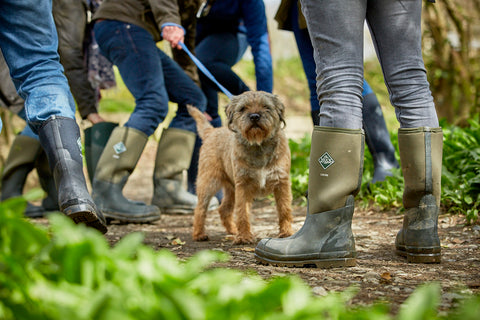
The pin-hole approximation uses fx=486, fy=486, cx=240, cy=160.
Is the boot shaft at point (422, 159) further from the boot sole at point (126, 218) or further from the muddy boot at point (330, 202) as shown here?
the boot sole at point (126, 218)

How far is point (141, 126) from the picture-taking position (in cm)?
423

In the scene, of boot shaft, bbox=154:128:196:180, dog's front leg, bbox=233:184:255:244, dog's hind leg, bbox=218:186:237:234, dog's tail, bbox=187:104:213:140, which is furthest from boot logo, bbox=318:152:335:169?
boot shaft, bbox=154:128:196:180

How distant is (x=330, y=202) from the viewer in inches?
95.0

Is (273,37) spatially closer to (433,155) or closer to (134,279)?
(433,155)

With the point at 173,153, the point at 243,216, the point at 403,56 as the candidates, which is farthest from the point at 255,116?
the point at 173,153

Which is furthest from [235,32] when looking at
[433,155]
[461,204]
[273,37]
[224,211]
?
[273,37]

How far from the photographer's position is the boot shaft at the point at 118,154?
4.17 metres

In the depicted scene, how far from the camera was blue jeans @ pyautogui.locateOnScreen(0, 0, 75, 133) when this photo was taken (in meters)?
2.61

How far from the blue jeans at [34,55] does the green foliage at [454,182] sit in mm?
2760

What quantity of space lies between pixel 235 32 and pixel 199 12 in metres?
0.64

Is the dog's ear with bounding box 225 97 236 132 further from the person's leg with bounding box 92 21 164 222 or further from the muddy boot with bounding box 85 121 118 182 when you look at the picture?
the muddy boot with bounding box 85 121 118 182

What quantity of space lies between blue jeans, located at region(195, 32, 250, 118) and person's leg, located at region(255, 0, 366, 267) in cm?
244

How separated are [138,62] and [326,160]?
2.23 meters

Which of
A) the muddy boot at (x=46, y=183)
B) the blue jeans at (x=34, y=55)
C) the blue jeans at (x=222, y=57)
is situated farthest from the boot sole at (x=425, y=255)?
the muddy boot at (x=46, y=183)
